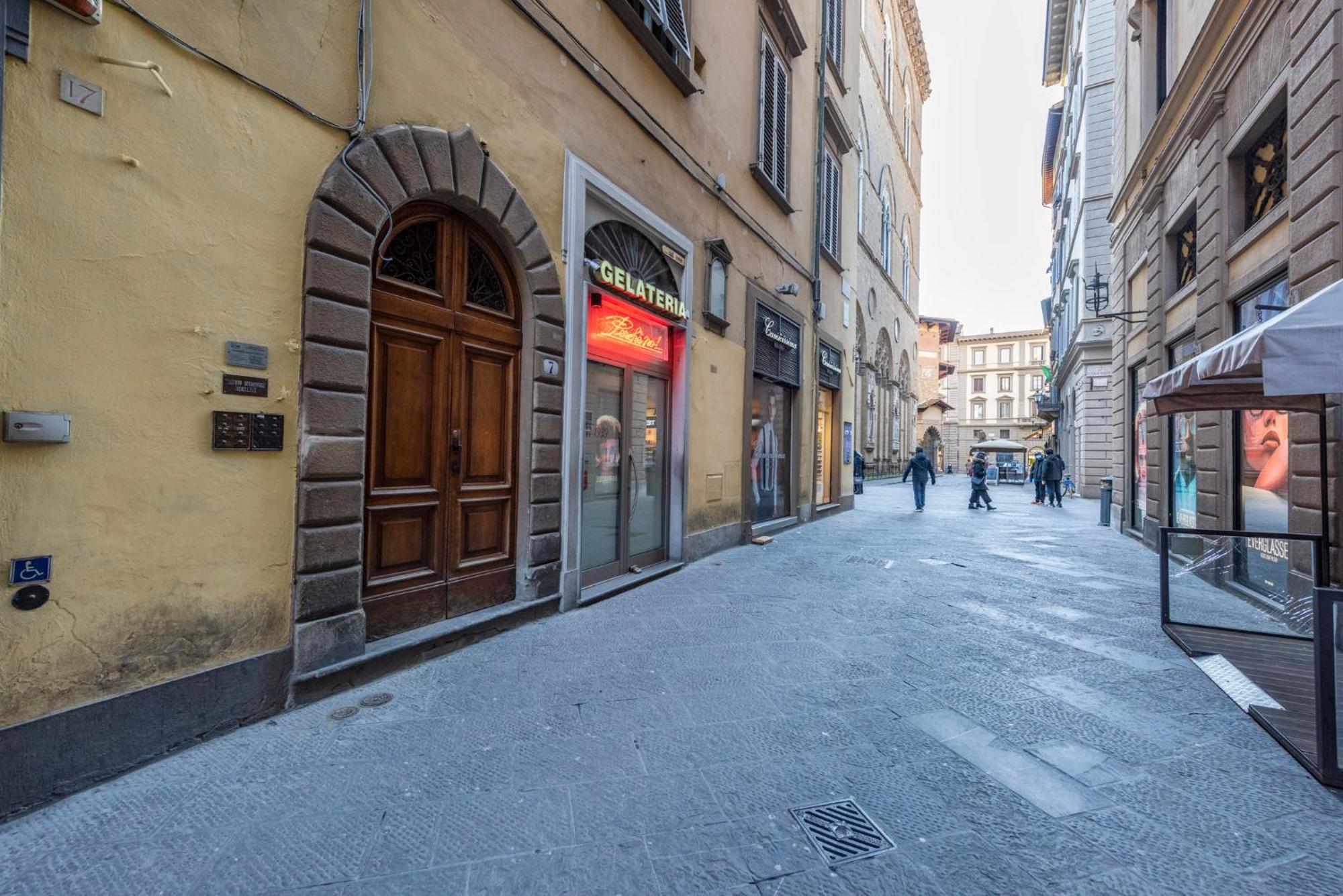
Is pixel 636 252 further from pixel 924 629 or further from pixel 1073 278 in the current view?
pixel 1073 278

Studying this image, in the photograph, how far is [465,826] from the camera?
2.32 m

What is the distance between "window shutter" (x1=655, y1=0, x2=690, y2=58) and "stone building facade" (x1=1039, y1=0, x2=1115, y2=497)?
14.9 m

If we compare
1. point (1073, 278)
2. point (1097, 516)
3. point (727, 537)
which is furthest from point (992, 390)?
point (727, 537)

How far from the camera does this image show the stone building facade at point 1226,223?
16.4 ft

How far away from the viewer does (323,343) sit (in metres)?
3.54

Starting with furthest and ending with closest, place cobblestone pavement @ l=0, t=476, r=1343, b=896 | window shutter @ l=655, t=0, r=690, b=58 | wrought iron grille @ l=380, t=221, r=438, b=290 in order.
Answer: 1. window shutter @ l=655, t=0, r=690, b=58
2. wrought iron grille @ l=380, t=221, r=438, b=290
3. cobblestone pavement @ l=0, t=476, r=1343, b=896

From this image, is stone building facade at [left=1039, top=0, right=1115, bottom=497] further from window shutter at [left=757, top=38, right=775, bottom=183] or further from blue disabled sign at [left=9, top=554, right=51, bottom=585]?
blue disabled sign at [left=9, top=554, right=51, bottom=585]

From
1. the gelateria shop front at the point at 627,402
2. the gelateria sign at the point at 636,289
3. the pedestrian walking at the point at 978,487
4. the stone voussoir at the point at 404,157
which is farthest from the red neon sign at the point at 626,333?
the pedestrian walking at the point at 978,487

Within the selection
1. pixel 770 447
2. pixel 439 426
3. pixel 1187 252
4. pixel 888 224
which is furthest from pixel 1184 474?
pixel 888 224

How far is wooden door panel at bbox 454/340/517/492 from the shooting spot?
465 cm

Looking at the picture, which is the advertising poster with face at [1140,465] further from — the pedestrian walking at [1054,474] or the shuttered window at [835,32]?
the shuttered window at [835,32]

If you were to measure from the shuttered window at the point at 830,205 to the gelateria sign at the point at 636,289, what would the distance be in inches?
257

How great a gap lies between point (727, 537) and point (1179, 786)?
6399 millimetres

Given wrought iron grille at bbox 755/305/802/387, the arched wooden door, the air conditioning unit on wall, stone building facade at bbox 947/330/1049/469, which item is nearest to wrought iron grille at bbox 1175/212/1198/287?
wrought iron grille at bbox 755/305/802/387
